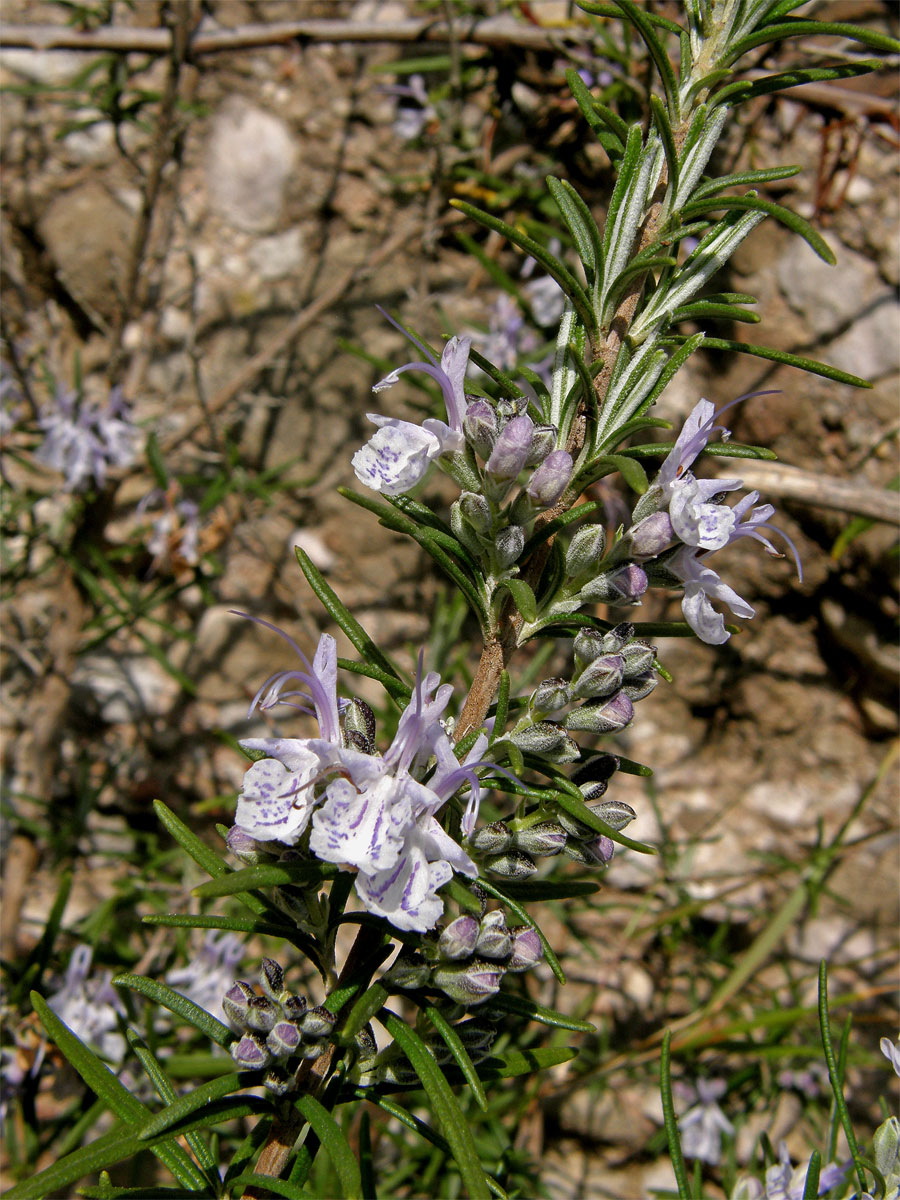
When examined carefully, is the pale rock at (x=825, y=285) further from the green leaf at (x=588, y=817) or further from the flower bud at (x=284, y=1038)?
the flower bud at (x=284, y=1038)

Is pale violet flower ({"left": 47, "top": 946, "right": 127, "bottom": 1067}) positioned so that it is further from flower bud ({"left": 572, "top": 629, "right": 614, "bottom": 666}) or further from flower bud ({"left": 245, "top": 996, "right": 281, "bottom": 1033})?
flower bud ({"left": 572, "top": 629, "right": 614, "bottom": 666})

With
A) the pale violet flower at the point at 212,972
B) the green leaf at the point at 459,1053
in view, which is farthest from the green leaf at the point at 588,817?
the pale violet flower at the point at 212,972

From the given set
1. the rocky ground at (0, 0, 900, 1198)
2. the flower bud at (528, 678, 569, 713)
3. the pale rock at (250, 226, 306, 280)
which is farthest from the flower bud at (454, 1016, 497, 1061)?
the pale rock at (250, 226, 306, 280)

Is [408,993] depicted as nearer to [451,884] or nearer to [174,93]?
[451,884]

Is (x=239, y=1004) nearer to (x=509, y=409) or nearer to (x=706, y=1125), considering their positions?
(x=509, y=409)

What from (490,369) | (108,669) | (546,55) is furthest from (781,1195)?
(546,55)
